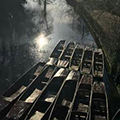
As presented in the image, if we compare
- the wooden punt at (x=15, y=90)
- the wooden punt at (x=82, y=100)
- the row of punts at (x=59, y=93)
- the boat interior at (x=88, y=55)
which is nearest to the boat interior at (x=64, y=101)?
the row of punts at (x=59, y=93)

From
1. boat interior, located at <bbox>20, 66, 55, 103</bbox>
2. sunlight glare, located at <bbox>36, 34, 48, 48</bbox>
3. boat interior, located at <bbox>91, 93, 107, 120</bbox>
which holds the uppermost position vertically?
sunlight glare, located at <bbox>36, 34, 48, 48</bbox>

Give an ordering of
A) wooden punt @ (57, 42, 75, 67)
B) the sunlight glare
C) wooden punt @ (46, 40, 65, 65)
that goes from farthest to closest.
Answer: the sunlight glare
wooden punt @ (46, 40, 65, 65)
wooden punt @ (57, 42, 75, 67)

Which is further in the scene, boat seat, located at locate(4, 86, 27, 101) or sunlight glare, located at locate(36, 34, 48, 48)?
sunlight glare, located at locate(36, 34, 48, 48)

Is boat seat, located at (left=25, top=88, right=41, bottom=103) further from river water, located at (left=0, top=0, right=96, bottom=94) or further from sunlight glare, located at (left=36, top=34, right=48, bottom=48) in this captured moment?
sunlight glare, located at (left=36, top=34, right=48, bottom=48)

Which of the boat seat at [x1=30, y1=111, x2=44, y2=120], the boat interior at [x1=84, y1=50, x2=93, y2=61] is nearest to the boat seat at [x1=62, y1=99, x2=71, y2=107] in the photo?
the boat seat at [x1=30, y1=111, x2=44, y2=120]

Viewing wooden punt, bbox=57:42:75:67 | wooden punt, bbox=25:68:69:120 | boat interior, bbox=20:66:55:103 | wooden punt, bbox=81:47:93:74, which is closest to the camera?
wooden punt, bbox=25:68:69:120

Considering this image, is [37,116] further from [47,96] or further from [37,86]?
[37,86]

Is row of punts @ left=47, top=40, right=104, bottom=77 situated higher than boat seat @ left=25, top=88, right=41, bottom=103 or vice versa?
row of punts @ left=47, top=40, right=104, bottom=77

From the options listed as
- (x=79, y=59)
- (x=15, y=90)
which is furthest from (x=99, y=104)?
(x=79, y=59)

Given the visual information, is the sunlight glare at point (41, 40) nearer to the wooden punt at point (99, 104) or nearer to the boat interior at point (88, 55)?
the boat interior at point (88, 55)
